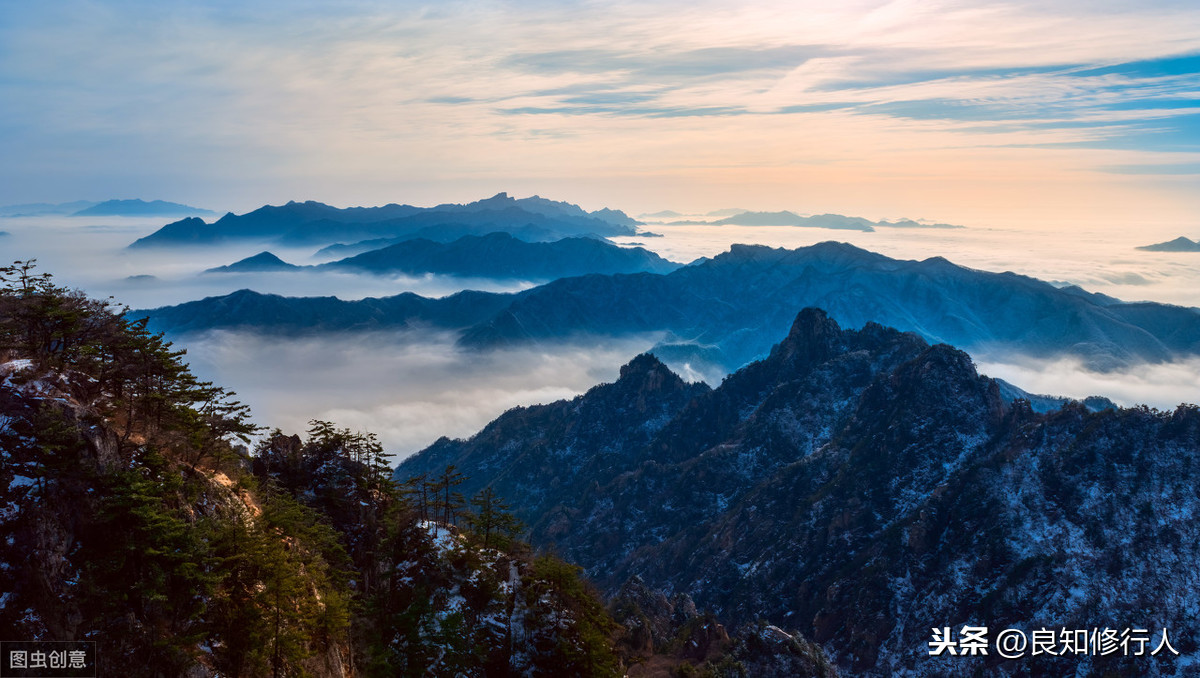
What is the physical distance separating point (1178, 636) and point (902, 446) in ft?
169

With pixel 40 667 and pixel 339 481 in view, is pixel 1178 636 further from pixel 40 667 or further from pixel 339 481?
pixel 40 667

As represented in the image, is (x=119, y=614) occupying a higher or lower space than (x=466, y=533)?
higher

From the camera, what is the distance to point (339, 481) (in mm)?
64750

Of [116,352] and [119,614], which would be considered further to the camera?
[116,352]

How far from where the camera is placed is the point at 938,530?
351ft

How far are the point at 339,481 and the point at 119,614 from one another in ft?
93.8

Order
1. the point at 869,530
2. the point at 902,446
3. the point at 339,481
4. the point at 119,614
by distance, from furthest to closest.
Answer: the point at 902,446
the point at 869,530
the point at 339,481
the point at 119,614

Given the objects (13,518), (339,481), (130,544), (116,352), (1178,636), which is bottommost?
(1178,636)

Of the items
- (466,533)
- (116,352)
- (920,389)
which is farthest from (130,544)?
(920,389)

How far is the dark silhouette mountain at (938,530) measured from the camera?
89.3 metres

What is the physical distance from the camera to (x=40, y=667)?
3316 centimetres

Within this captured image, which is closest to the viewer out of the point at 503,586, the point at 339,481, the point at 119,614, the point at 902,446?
the point at 119,614

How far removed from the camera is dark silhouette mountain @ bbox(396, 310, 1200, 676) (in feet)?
293

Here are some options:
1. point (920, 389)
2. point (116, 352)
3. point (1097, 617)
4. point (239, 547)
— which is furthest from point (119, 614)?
point (920, 389)
